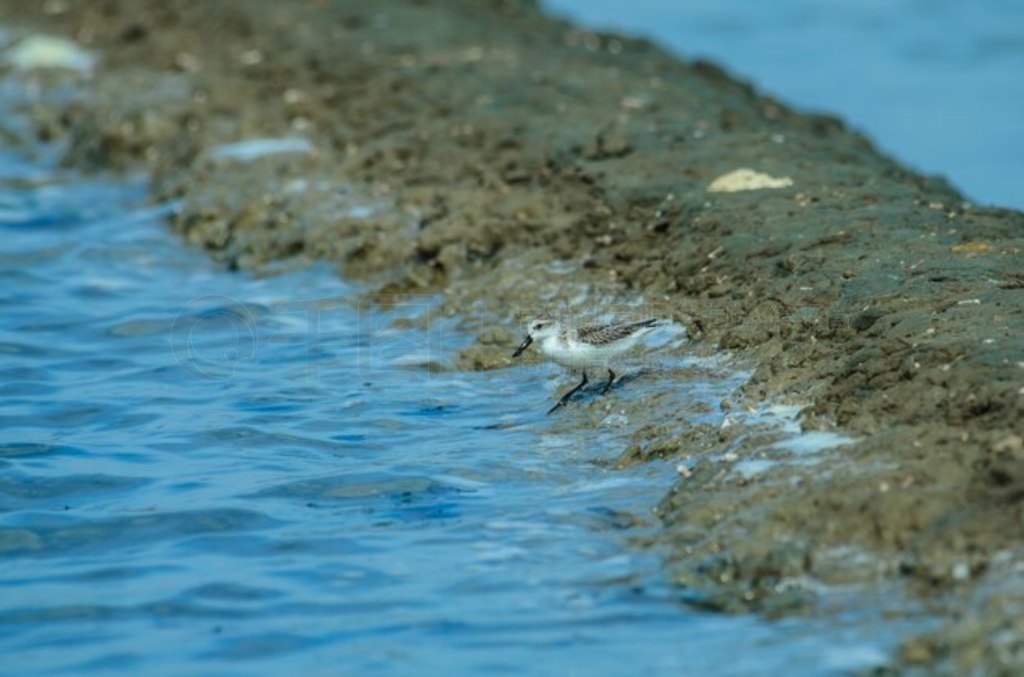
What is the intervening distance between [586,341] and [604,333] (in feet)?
0.31

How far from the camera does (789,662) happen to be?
553 centimetres

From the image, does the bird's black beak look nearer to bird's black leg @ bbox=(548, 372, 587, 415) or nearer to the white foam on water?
bird's black leg @ bbox=(548, 372, 587, 415)

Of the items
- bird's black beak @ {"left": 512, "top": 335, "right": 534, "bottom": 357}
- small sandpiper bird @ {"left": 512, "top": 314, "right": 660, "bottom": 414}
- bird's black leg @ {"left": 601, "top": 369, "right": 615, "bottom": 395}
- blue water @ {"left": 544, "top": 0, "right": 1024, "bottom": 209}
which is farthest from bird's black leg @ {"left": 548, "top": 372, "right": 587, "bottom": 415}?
blue water @ {"left": 544, "top": 0, "right": 1024, "bottom": 209}

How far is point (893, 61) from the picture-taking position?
66.5 feet

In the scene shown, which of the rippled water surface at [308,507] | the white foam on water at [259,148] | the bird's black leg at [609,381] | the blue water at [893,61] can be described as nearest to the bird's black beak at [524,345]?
the rippled water surface at [308,507]

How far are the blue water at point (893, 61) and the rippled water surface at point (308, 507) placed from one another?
294 inches

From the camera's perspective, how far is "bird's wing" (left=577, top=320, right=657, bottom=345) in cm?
809

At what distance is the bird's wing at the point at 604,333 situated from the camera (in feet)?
26.6

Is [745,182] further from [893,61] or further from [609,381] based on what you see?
[893,61]

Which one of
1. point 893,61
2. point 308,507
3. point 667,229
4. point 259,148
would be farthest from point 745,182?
point 893,61

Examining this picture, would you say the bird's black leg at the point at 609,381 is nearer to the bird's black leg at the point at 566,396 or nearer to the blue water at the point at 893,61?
the bird's black leg at the point at 566,396

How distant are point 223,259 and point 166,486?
396 centimetres

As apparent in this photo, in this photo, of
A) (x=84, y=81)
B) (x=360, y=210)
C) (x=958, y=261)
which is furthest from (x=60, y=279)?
(x=958, y=261)

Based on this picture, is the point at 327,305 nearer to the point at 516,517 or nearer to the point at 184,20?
the point at 516,517
